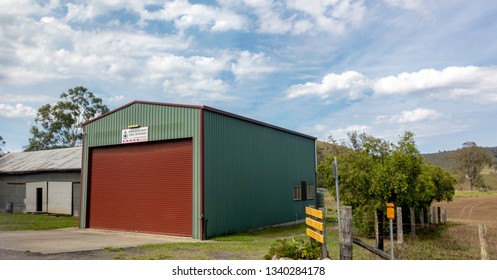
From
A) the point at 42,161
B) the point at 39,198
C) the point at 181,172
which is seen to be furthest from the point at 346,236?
the point at 42,161

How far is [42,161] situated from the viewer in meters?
36.2

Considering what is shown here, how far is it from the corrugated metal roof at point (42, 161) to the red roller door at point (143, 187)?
7.98 m

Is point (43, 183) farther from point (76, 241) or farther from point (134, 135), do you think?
point (76, 241)

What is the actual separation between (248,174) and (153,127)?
17.4 ft

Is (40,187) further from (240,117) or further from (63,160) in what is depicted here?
(240,117)

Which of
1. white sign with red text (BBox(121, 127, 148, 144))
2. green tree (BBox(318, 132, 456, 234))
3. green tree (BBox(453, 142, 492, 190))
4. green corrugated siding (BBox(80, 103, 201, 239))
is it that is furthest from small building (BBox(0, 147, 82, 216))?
green tree (BBox(453, 142, 492, 190))

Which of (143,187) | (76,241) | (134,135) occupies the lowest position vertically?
(76,241)

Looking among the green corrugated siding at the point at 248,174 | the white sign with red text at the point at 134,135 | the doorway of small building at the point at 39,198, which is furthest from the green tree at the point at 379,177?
the doorway of small building at the point at 39,198

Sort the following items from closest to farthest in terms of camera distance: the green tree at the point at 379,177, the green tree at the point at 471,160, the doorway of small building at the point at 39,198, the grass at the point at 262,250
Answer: the grass at the point at 262,250 < the green tree at the point at 379,177 < the doorway of small building at the point at 39,198 < the green tree at the point at 471,160

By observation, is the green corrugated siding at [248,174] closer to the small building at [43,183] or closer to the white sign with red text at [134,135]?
the white sign with red text at [134,135]

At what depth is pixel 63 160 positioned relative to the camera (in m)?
34.2

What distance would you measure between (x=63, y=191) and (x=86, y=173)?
8989 millimetres

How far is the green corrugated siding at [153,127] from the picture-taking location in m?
18.6

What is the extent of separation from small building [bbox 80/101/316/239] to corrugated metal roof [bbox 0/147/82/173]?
329 inches
